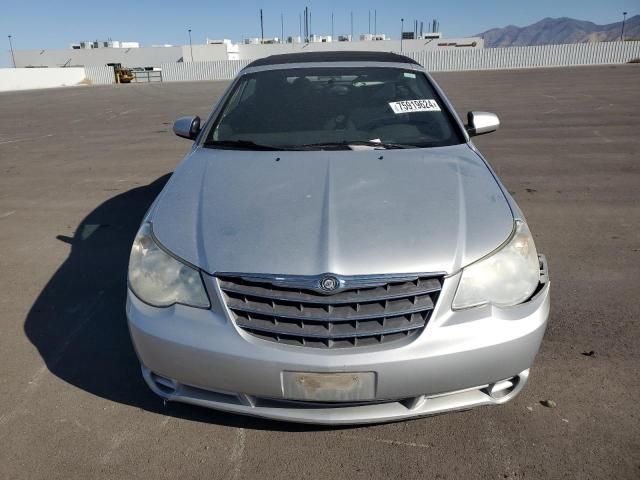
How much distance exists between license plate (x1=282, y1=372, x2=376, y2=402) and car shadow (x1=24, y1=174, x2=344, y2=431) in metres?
0.45

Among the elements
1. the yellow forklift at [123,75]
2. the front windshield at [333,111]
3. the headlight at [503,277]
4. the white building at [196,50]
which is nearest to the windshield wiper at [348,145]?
the front windshield at [333,111]

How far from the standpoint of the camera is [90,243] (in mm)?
4879

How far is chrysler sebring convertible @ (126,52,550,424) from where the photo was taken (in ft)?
6.69

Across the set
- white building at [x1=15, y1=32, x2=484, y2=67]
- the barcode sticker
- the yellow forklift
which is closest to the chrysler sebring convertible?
the barcode sticker

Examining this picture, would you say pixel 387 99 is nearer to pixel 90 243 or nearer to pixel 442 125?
pixel 442 125

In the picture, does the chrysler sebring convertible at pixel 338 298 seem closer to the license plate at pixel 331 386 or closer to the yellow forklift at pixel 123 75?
the license plate at pixel 331 386

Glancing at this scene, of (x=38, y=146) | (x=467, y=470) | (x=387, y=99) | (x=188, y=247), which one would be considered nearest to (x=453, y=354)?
(x=467, y=470)

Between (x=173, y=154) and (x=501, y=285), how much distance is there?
26.3ft

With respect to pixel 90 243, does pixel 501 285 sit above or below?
above

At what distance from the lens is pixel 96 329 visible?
3.35 meters

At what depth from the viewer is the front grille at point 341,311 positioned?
6.72ft

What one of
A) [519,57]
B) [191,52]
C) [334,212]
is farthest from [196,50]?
[334,212]

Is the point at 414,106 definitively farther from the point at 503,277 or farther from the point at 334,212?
the point at 503,277

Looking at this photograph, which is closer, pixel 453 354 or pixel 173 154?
pixel 453 354
